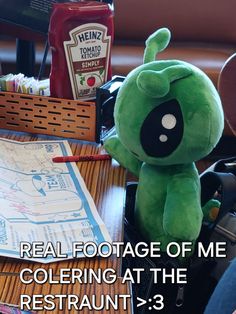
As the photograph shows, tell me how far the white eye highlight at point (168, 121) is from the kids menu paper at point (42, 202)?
17cm

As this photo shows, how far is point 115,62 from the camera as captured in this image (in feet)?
5.56

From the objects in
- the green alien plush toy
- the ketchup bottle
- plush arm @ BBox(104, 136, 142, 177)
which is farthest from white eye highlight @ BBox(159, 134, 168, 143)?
the ketchup bottle

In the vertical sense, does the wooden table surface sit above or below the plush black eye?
below

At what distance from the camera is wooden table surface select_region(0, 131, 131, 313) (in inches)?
21.0

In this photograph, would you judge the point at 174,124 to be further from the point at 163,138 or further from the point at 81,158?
the point at 81,158

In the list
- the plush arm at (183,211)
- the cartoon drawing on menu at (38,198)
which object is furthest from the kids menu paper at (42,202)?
the plush arm at (183,211)

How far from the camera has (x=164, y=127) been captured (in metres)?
0.69

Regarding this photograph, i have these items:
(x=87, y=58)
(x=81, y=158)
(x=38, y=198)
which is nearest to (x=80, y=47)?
(x=87, y=58)

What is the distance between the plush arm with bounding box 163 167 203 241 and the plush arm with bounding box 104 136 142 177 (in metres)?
0.10

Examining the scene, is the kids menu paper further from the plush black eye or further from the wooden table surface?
the plush black eye

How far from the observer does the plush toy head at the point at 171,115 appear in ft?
2.22

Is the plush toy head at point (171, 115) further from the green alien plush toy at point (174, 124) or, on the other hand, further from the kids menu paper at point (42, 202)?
the kids menu paper at point (42, 202)

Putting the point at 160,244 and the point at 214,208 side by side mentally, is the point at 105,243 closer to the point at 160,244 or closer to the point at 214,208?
the point at 160,244

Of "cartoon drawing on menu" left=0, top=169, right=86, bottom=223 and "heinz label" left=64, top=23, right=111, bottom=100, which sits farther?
"heinz label" left=64, top=23, right=111, bottom=100
